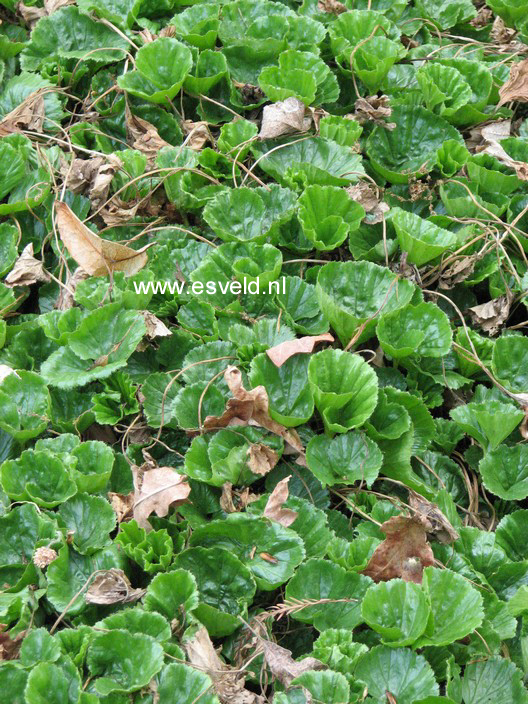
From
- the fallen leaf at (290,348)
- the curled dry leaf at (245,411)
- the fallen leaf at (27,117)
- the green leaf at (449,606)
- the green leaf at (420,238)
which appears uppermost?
the fallen leaf at (27,117)

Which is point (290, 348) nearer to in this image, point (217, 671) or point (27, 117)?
point (217, 671)

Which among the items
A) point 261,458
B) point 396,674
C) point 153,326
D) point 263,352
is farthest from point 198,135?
point 396,674

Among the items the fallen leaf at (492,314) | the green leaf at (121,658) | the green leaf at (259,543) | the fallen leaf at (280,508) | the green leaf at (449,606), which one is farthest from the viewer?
the fallen leaf at (492,314)

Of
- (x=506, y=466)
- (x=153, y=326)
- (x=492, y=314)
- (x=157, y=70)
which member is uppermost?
(x=157, y=70)

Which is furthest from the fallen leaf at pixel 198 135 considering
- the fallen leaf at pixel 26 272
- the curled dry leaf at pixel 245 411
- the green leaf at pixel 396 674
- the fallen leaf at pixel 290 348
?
the green leaf at pixel 396 674

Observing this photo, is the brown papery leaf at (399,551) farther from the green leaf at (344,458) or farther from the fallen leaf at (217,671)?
the fallen leaf at (217,671)

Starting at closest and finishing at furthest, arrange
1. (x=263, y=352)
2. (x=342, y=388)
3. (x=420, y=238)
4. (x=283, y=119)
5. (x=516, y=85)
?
(x=342, y=388) < (x=263, y=352) < (x=420, y=238) < (x=283, y=119) < (x=516, y=85)
